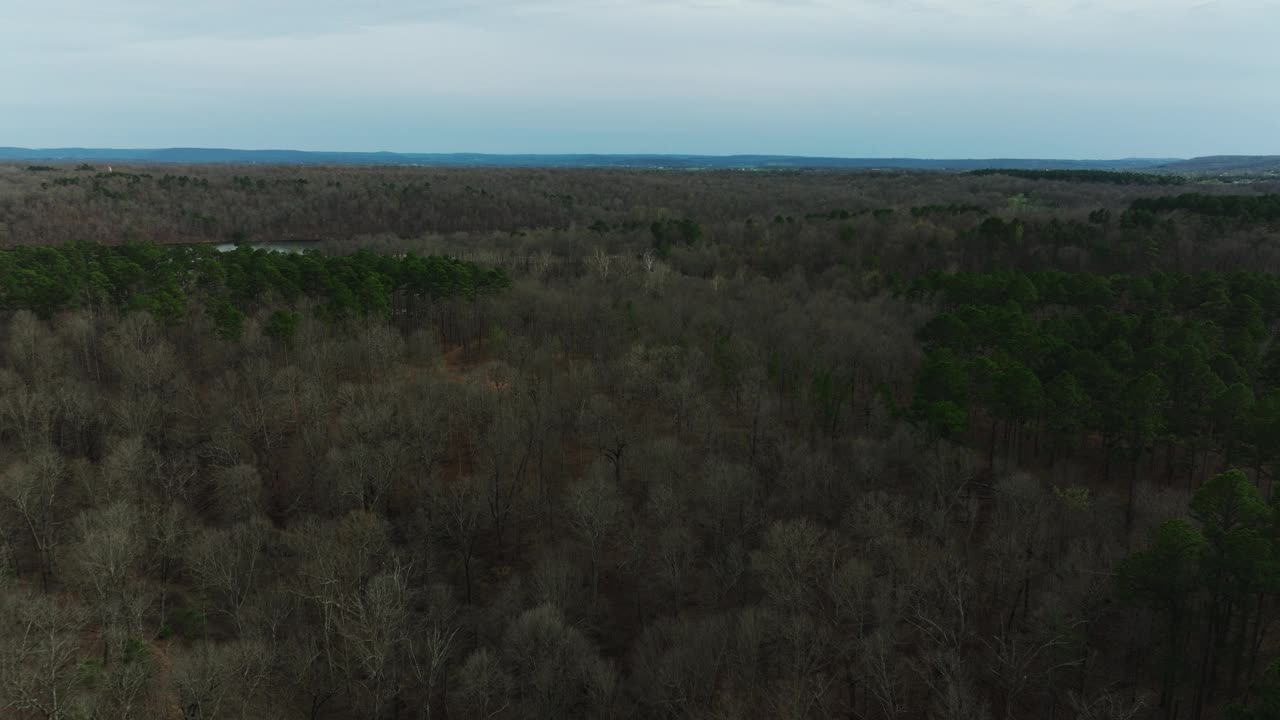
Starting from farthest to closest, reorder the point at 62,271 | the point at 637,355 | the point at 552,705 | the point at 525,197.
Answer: the point at 525,197, the point at 62,271, the point at 637,355, the point at 552,705

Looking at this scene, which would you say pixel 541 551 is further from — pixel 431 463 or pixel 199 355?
pixel 199 355

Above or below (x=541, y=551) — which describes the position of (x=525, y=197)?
above

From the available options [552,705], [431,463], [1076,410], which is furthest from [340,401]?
[1076,410]

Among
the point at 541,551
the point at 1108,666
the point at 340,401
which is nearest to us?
the point at 1108,666

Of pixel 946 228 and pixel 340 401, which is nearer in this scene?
pixel 340 401

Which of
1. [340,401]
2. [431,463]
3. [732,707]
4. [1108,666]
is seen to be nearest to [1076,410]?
[1108,666]

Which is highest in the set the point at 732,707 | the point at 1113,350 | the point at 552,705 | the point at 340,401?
the point at 1113,350
